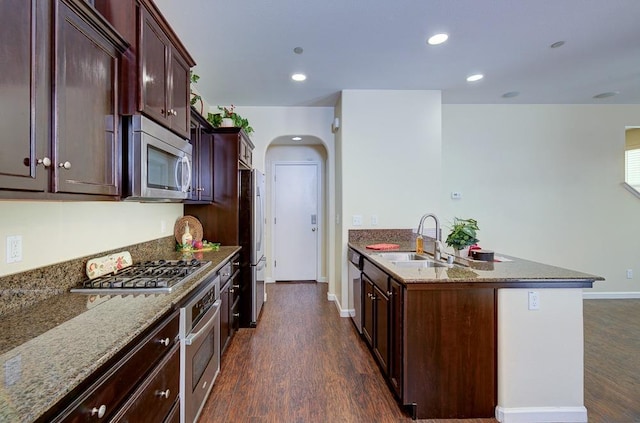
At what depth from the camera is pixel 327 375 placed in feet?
7.80

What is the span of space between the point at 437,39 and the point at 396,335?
233 centimetres

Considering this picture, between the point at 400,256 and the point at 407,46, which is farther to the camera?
the point at 400,256

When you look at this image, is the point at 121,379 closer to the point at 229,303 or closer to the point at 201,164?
the point at 229,303

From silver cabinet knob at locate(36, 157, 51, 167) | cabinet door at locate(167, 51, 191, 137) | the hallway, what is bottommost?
the hallway

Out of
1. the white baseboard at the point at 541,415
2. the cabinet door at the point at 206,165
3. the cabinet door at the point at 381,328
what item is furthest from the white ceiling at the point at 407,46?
the white baseboard at the point at 541,415

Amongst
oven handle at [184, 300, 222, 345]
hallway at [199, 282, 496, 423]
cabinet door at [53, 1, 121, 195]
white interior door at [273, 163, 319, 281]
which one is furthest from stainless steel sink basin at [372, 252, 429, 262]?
white interior door at [273, 163, 319, 281]

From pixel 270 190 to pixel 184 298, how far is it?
3700 mm

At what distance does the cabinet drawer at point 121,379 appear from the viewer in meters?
0.84

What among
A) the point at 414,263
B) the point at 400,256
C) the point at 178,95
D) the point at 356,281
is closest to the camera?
the point at 178,95

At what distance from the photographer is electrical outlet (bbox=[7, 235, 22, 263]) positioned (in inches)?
48.8

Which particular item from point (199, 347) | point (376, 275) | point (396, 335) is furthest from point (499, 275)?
point (199, 347)

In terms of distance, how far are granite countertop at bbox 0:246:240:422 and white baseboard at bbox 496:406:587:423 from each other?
199 cm

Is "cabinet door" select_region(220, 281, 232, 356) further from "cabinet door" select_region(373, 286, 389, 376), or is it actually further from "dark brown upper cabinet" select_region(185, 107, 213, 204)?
"cabinet door" select_region(373, 286, 389, 376)

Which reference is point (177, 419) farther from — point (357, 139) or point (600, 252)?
point (600, 252)
